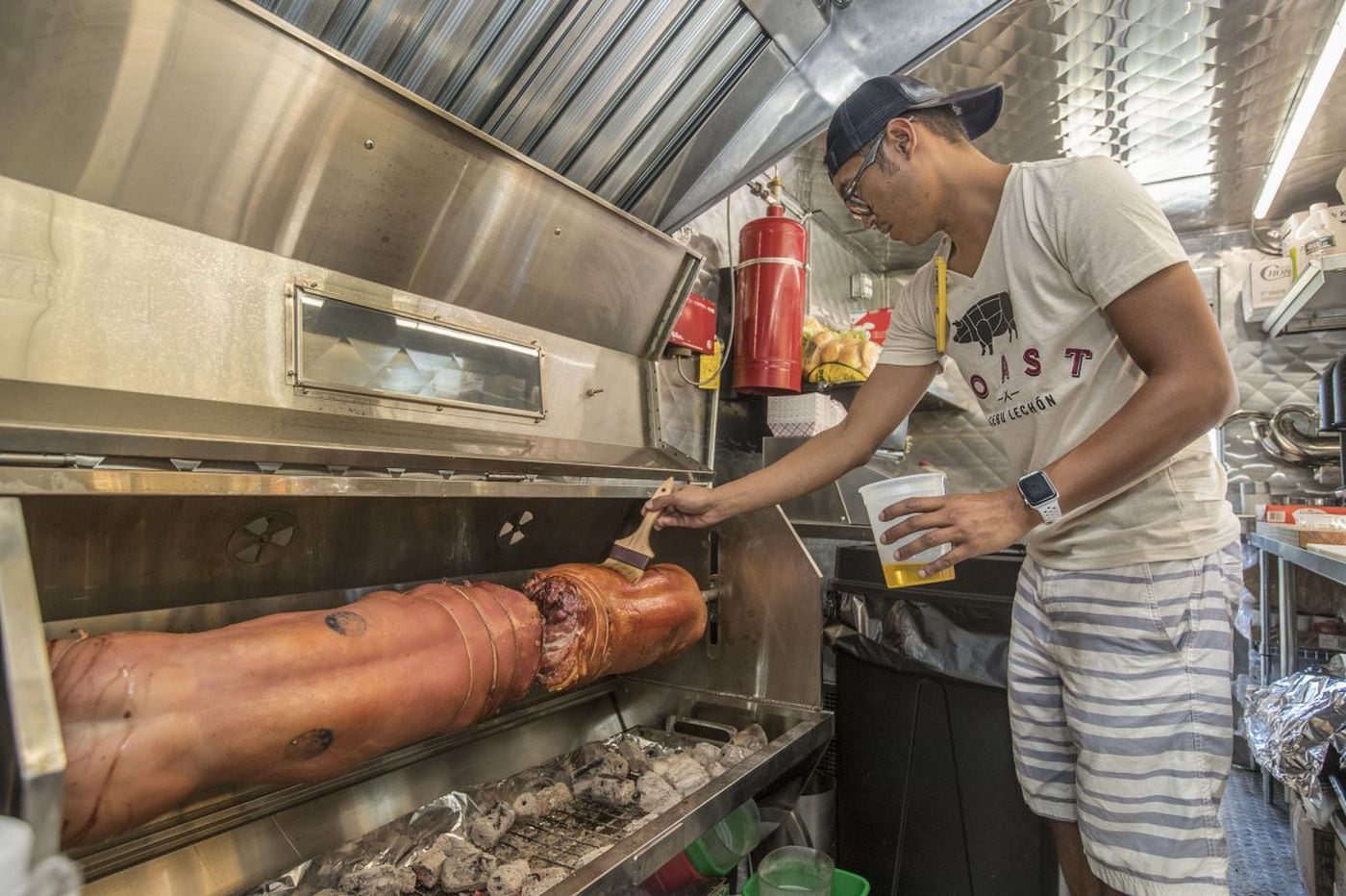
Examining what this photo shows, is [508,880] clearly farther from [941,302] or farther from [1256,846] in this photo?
[1256,846]

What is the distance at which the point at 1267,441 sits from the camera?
4.17m

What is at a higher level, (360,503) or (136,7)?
(136,7)

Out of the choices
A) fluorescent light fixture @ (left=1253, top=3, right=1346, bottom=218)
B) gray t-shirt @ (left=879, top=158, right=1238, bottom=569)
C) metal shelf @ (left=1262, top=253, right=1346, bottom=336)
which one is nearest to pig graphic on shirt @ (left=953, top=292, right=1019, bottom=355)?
gray t-shirt @ (left=879, top=158, right=1238, bottom=569)

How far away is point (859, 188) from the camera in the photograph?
4.70 ft

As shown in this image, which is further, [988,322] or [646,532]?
[646,532]

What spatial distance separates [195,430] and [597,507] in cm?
104

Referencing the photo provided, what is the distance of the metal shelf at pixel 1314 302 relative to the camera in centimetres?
329

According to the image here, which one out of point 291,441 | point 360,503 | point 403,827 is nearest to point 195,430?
point 291,441

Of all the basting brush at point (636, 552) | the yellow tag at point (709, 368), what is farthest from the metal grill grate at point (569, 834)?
the yellow tag at point (709, 368)

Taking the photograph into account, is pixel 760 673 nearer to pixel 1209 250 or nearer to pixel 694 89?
pixel 694 89

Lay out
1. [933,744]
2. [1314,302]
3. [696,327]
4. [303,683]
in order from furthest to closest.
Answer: [1314,302], [696,327], [933,744], [303,683]

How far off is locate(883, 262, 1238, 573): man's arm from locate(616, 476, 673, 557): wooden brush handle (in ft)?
2.22

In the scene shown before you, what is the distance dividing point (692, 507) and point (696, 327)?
1063 millimetres

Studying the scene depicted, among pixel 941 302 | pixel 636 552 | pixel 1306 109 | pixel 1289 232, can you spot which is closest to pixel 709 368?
pixel 636 552
